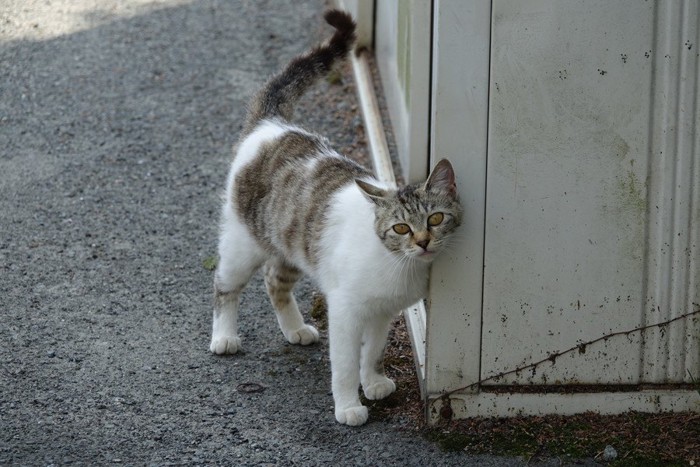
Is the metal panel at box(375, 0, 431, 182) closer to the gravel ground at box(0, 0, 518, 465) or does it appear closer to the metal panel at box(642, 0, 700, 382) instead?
the gravel ground at box(0, 0, 518, 465)

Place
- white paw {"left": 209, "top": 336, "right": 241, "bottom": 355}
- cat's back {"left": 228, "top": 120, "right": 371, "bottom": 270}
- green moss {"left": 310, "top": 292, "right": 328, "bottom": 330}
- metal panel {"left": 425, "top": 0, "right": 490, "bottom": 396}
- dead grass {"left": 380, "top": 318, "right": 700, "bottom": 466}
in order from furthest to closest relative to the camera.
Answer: green moss {"left": 310, "top": 292, "right": 328, "bottom": 330}, white paw {"left": 209, "top": 336, "right": 241, "bottom": 355}, cat's back {"left": 228, "top": 120, "right": 371, "bottom": 270}, dead grass {"left": 380, "top": 318, "right": 700, "bottom": 466}, metal panel {"left": 425, "top": 0, "right": 490, "bottom": 396}

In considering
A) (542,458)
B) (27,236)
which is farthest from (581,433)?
(27,236)

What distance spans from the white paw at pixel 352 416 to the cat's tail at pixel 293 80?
1.35 meters

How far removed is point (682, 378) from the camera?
382cm

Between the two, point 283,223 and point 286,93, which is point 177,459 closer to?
point 283,223

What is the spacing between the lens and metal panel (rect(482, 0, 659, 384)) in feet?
11.3

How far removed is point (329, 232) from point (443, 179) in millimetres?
613

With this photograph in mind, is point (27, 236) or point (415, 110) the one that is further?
point (27, 236)

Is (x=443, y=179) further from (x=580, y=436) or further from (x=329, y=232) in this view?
(x=580, y=436)

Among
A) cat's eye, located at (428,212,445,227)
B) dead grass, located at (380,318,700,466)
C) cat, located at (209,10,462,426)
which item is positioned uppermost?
cat's eye, located at (428,212,445,227)

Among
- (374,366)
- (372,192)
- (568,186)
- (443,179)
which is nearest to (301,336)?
(374,366)

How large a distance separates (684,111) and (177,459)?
2.08 m

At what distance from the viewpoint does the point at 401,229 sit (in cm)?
361

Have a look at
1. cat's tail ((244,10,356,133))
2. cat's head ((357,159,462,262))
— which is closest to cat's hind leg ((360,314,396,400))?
cat's head ((357,159,462,262))
